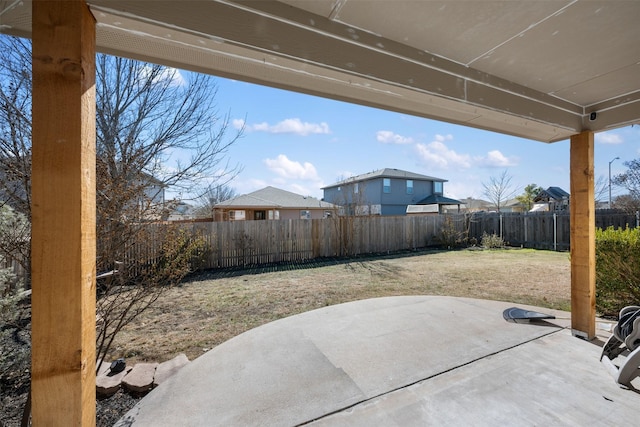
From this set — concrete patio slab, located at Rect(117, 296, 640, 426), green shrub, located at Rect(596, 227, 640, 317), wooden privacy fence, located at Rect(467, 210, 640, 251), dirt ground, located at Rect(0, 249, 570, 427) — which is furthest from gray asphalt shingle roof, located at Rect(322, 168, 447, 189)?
concrete patio slab, located at Rect(117, 296, 640, 426)

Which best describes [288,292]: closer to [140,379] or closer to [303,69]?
[140,379]

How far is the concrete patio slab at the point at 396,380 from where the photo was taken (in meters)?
2.05

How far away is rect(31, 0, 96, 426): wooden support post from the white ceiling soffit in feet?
0.88

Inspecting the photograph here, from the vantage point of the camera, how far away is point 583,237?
331cm

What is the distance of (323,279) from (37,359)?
20.3ft

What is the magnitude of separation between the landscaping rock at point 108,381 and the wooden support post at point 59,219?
5.20ft

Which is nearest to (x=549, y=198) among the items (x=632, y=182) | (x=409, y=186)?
(x=409, y=186)

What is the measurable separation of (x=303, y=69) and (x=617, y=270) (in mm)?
5184

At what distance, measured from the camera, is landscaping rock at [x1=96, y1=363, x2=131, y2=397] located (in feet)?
7.90

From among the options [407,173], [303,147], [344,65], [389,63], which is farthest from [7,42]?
[407,173]

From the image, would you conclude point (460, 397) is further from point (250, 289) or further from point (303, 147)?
point (303, 147)

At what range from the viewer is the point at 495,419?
2.00m

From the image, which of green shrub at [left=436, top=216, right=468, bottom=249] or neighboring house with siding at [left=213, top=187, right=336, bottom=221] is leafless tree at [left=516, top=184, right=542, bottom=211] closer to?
green shrub at [left=436, top=216, right=468, bottom=249]

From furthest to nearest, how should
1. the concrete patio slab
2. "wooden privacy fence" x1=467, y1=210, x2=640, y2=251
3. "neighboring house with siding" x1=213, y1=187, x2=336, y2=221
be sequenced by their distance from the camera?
"neighboring house with siding" x1=213, y1=187, x2=336, y2=221
"wooden privacy fence" x1=467, y1=210, x2=640, y2=251
the concrete patio slab
